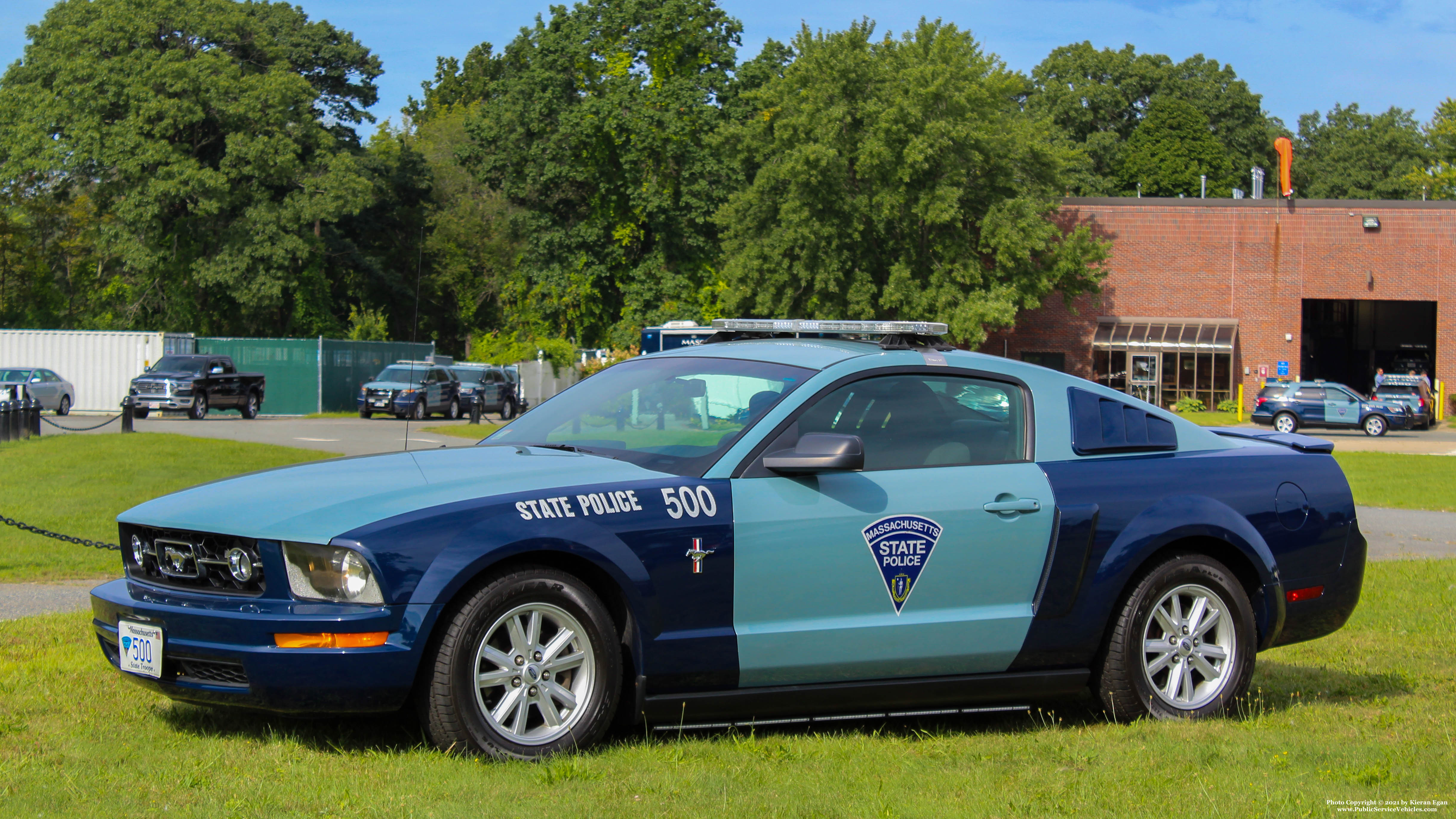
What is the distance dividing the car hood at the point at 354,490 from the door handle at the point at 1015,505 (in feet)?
4.48

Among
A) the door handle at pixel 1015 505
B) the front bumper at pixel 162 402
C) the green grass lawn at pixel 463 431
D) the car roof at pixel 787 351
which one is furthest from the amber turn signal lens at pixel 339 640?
the front bumper at pixel 162 402

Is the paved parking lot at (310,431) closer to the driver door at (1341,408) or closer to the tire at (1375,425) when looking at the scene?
the driver door at (1341,408)

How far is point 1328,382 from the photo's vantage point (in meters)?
41.7

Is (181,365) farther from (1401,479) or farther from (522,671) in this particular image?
(522,671)

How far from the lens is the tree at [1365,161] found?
280ft

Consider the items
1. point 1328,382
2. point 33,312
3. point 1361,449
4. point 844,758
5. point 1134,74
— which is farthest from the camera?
point 1134,74

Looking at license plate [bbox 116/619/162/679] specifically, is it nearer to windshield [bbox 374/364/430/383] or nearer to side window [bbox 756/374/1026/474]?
side window [bbox 756/374/1026/474]

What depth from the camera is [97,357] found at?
4291 cm

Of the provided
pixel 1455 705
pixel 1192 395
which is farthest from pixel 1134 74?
pixel 1455 705

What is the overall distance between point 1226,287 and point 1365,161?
41.3 meters

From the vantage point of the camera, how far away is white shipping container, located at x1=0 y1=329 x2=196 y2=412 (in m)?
42.6

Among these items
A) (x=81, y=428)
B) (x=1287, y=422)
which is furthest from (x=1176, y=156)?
(x=81, y=428)

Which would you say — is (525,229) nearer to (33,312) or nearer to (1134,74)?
(33,312)

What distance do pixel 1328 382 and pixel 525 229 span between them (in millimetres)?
32569
